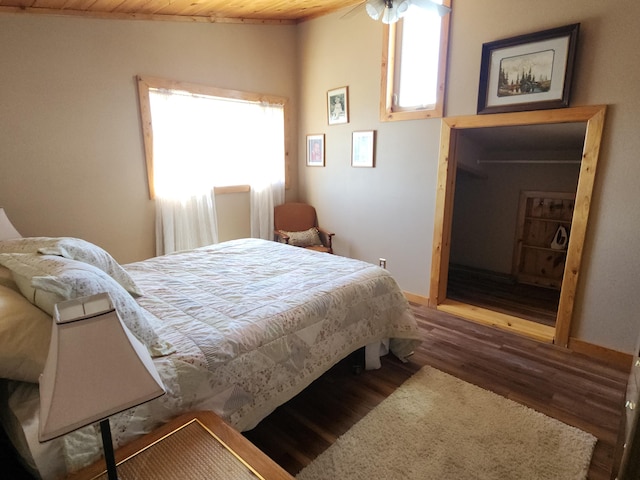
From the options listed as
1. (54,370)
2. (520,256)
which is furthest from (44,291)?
(520,256)

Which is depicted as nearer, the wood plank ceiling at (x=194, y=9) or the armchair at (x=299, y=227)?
the wood plank ceiling at (x=194, y=9)

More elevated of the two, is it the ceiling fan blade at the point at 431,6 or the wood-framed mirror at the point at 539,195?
the ceiling fan blade at the point at 431,6

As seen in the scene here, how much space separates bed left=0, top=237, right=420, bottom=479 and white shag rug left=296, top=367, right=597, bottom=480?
0.40m

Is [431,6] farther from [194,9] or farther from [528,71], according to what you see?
[194,9]

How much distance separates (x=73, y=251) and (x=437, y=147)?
3.07m

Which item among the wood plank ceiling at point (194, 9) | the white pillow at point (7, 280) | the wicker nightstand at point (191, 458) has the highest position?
the wood plank ceiling at point (194, 9)

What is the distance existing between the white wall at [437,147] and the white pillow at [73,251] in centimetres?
273

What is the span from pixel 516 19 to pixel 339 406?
324cm

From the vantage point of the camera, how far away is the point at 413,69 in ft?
11.7

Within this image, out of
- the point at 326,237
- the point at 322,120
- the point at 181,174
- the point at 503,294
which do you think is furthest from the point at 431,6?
the point at 503,294

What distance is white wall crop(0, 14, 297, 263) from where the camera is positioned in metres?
2.69

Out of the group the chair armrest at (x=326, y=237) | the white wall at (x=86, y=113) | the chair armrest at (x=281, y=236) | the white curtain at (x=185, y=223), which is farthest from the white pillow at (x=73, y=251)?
the chair armrest at (x=326, y=237)

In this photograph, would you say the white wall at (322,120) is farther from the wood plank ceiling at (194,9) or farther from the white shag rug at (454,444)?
the white shag rug at (454,444)

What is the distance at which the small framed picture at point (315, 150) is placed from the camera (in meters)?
4.43
